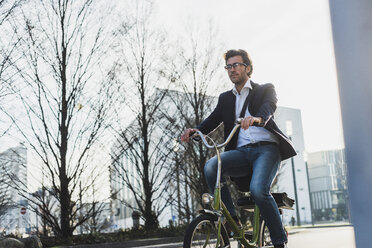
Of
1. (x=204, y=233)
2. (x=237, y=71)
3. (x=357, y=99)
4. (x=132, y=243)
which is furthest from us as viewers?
(x=132, y=243)

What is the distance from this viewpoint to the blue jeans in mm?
3555

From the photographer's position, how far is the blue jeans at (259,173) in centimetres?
355

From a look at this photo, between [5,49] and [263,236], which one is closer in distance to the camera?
[263,236]

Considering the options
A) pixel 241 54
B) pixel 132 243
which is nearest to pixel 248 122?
pixel 241 54

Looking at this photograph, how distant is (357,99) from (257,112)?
6.21 ft

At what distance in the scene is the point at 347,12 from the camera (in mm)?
1896

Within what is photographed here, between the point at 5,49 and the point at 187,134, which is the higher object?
the point at 5,49

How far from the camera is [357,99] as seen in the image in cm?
183

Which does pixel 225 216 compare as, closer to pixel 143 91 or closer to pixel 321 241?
pixel 321 241

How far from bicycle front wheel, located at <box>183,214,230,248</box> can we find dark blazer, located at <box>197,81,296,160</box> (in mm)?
774

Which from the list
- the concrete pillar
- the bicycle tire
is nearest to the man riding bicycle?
the bicycle tire

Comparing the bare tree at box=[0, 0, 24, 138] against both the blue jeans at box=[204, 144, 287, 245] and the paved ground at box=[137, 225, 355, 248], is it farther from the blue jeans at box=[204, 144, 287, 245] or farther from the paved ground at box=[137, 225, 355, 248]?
the blue jeans at box=[204, 144, 287, 245]

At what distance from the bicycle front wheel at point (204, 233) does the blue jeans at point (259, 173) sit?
0.31 metres

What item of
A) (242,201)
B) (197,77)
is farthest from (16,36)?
(242,201)
